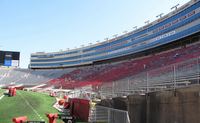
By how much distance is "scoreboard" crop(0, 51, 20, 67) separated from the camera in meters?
78.2

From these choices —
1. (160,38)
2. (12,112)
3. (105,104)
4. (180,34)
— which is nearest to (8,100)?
(12,112)

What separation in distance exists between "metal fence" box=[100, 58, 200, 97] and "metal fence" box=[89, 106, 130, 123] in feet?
7.11

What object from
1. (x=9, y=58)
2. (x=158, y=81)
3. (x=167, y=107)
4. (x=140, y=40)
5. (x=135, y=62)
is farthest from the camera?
(x=9, y=58)

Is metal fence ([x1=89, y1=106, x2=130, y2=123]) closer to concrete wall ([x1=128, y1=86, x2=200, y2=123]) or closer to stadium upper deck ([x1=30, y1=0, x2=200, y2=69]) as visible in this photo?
concrete wall ([x1=128, y1=86, x2=200, y2=123])

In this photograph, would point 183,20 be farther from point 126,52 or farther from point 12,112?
point 12,112

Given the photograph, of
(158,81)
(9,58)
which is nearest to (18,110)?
(158,81)

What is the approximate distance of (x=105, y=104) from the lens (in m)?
21.2

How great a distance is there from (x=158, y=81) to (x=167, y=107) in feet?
19.3

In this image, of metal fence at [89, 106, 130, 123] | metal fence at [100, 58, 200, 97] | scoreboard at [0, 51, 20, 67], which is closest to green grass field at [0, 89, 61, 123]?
metal fence at [89, 106, 130, 123]

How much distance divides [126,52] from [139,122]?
47714 mm

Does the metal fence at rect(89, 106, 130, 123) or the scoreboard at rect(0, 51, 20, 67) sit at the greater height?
the scoreboard at rect(0, 51, 20, 67)

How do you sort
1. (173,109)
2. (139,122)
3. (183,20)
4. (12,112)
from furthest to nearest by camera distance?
(183,20), (12,112), (139,122), (173,109)

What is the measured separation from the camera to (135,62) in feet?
175

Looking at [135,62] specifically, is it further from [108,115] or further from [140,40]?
[108,115]
